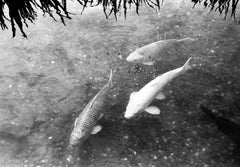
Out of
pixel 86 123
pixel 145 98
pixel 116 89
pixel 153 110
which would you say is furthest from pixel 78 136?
pixel 116 89

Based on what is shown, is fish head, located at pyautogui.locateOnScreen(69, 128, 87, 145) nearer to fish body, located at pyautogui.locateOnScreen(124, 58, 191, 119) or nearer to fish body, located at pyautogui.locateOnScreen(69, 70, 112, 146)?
fish body, located at pyautogui.locateOnScreen(69, 70, 112, 146)

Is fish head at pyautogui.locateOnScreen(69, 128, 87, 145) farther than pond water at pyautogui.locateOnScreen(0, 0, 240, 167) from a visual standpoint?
No

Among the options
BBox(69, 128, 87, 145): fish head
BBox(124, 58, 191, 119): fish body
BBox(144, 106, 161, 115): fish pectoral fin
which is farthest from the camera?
BBox(144, 106, 161, 115): fish pectoral fin

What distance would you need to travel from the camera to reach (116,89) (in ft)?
17.0

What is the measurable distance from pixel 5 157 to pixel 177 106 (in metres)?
2.55

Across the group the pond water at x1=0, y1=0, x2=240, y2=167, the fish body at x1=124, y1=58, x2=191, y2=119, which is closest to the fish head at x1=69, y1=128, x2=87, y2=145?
the pond water at x1=0, y1=0, x2=240, y2=167

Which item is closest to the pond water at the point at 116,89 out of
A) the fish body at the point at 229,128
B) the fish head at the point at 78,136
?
the fish body at the point at 229,128

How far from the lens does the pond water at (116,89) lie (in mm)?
4195

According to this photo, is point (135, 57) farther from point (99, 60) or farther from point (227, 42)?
point (227, 42)

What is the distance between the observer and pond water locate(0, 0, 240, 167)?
4.20 meters

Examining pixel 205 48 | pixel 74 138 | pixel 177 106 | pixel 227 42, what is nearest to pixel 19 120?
pixel 74 138

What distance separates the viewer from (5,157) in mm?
4160

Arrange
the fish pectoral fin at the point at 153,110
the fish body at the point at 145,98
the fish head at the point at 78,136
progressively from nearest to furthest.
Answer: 1. the fish head at the point at 78,136
2. the fish body at the point at 145,98
3. the fish pectoral fin at the point at 153,110

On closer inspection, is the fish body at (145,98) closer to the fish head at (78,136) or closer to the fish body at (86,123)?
the fish body at (86,123)
